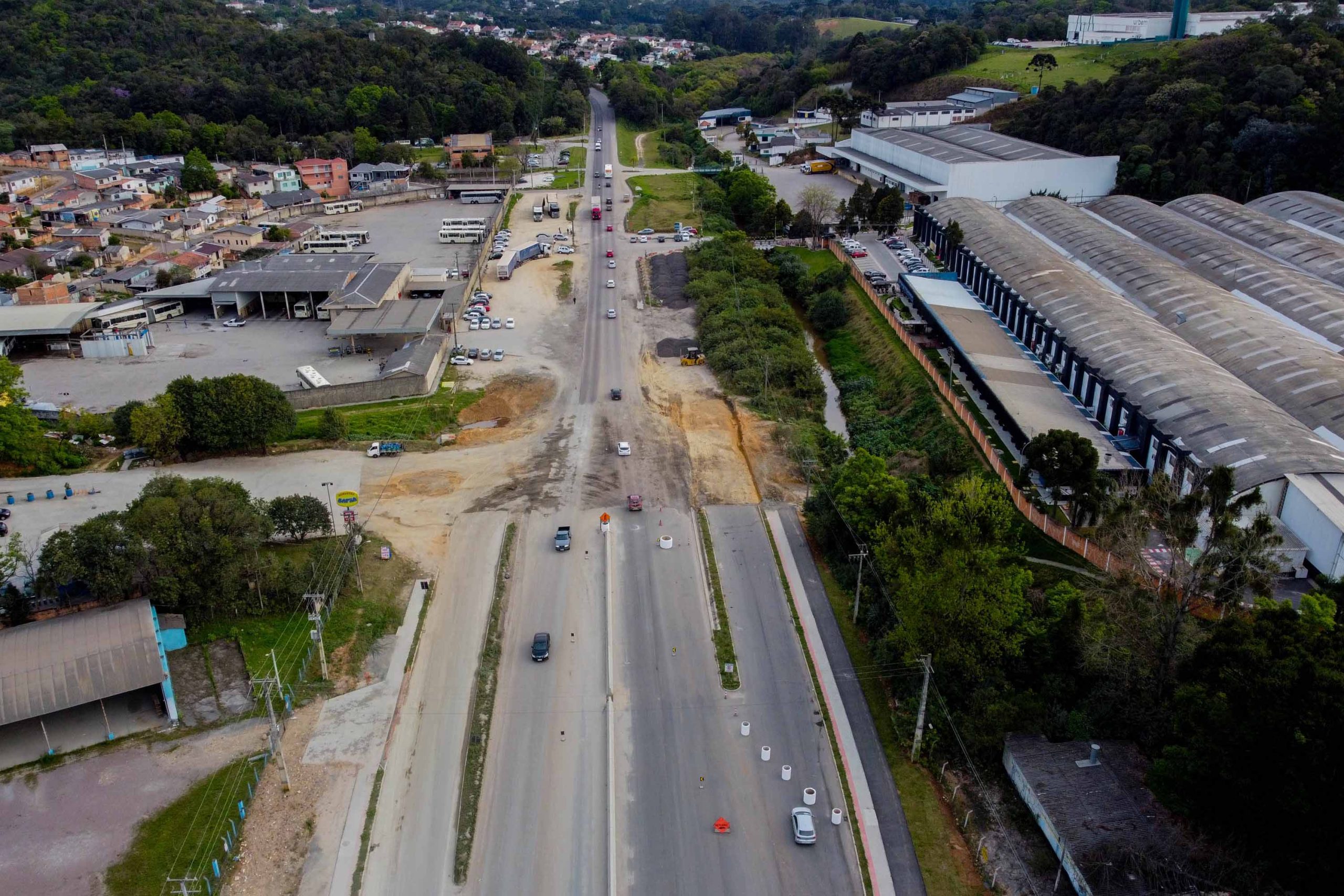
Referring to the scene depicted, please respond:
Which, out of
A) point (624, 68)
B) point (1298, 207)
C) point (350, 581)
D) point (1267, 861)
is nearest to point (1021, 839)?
point (1267, 861)

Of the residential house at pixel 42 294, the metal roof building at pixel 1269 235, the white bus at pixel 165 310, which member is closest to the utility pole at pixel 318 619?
the white bus at pixel 165 310

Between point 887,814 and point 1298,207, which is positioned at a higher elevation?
point 1298,207

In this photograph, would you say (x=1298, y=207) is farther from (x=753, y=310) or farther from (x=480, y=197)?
(x=480, y=197)

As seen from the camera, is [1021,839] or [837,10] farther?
[837,10]

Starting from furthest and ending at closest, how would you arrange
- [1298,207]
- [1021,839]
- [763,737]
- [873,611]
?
[1298,207] < [873,611] < [763,737] < [1021,839]

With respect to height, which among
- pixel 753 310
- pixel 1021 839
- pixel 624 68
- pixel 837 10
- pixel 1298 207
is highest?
pixel 837 10

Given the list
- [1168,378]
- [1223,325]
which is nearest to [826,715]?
[1168,378]

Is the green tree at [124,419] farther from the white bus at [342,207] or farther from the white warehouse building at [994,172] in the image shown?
the white warehouse building at [994,172]
